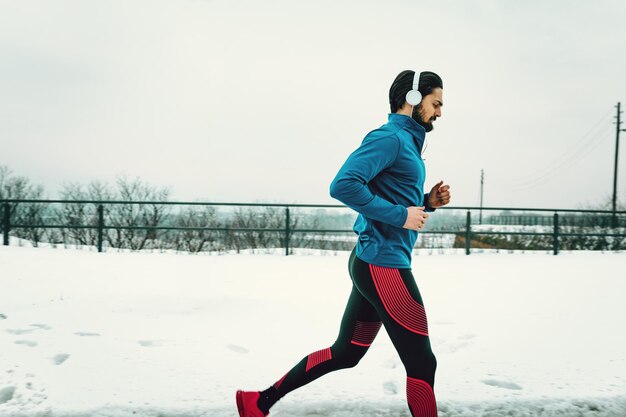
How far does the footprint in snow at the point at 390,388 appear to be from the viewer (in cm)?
272

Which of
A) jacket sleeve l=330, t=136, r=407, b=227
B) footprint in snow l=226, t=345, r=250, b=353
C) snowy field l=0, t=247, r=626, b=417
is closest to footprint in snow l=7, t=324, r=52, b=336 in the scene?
snowy field l=0, t=247, r=626, b=417

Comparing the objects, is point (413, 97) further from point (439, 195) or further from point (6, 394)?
point (6, 394)

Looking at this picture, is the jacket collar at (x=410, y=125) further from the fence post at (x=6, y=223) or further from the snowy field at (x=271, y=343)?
the fence post at (x=6, y=223)

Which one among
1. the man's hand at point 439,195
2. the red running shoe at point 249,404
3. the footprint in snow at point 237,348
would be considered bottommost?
the footprint in snow at point 237,348

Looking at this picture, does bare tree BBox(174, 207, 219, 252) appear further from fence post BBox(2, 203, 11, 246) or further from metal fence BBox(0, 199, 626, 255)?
fence post BBox(2, 203, 11, 246)

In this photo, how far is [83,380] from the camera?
2.78 meters

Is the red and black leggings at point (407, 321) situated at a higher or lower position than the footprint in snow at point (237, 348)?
higher

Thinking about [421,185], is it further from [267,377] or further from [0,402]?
[0,402]

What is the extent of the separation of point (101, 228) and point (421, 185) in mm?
8741

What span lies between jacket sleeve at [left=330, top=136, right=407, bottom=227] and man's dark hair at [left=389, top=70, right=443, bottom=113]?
0.23 meters

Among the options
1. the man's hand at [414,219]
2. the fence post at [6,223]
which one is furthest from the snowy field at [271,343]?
the fence post at [6,223]

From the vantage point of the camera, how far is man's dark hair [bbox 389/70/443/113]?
1.77 m

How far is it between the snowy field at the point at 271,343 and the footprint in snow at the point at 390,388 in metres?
0.01

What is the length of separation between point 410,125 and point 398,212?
1.21ft
